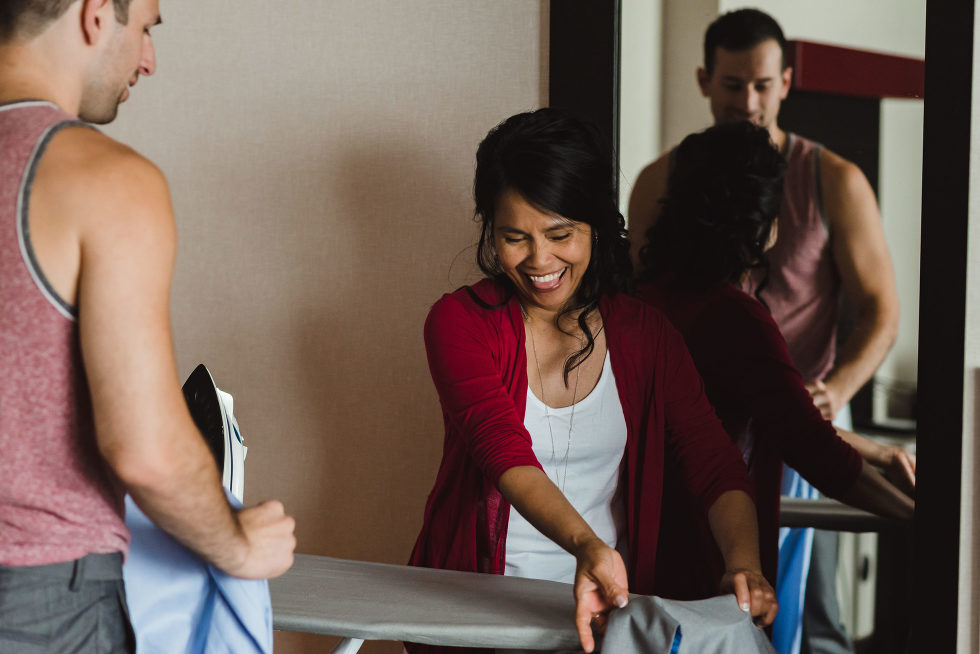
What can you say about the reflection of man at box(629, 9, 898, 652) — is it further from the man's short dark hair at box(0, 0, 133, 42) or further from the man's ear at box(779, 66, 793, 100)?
the man's short dark hair at box(0, 0, 133, 42)

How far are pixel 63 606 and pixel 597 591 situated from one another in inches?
24.3

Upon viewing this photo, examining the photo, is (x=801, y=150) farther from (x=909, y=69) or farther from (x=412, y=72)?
(x=412, y=72)

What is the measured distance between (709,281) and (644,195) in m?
0.31

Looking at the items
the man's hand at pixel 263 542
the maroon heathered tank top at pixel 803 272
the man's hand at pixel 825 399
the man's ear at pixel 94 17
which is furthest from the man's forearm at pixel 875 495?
the man's ear at pixel 94 17

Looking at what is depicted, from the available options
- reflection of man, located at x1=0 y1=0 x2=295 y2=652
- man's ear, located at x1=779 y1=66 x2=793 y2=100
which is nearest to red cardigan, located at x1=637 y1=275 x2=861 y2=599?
man's ear, located at x1=779 y1=66 x2=793 y2=100

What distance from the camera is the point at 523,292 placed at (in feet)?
5.12

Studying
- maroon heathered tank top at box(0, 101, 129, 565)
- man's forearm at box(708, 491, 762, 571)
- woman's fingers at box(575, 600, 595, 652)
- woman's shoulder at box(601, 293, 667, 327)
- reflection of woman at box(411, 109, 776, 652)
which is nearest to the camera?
maroon heathered tank top at box(0, 101, 129, 565)

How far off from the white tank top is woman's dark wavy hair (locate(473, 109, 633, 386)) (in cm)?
7

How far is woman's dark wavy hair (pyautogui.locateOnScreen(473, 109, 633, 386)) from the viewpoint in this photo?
1443 millimetres

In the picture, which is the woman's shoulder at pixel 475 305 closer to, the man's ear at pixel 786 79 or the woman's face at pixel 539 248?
the woman's face at pixel 539 248

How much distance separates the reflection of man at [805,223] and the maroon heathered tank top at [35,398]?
4.25 ft

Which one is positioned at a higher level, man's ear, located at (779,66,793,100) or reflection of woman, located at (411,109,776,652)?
man's ear, located at (779,66,793,100)

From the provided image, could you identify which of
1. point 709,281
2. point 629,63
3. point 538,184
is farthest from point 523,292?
point 629,63

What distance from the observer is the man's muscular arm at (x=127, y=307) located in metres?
0.86
